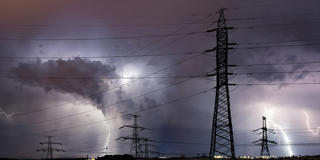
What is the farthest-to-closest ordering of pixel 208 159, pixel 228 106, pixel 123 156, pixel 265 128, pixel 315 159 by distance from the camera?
pixel 265 128 → pixel 123 156 → pixel 228 106 → pixel 208 159 → pixel 315 159

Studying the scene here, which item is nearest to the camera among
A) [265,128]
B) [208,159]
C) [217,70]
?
[208,159]

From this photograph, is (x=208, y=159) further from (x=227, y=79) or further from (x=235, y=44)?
(x=235, y=44)

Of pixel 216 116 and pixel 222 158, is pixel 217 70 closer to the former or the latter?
pixel 216 116

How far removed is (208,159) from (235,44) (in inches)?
764

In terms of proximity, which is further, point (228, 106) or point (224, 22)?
point (224, 22)

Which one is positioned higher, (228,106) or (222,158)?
(228,106)

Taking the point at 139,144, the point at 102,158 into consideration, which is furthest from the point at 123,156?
the point at 139,144

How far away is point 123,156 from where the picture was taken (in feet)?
203

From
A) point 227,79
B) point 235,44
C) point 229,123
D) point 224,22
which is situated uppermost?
point 224,22

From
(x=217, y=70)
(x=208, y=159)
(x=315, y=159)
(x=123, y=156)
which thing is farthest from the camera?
(x=123, y=156)

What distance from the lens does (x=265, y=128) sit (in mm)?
103750

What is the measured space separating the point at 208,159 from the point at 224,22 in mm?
22344

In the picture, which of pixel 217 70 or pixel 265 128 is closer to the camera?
pixel 217 70

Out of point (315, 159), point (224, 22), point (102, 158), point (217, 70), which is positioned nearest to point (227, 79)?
point (217, 70)
